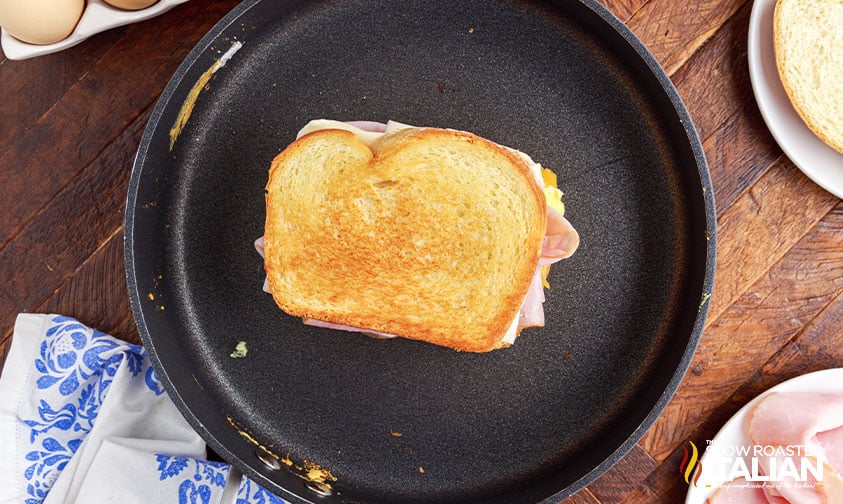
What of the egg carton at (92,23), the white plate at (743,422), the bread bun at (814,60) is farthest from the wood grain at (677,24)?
the egg carton at (92,23)

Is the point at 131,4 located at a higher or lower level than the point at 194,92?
higher

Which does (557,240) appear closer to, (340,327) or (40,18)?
(340,327)

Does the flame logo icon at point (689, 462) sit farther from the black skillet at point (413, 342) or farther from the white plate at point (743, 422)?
the black skillet at point (413, 342)

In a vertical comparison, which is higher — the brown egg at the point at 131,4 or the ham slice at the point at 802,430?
the brown egg at the point at 131,4

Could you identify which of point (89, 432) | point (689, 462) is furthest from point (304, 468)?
point (689, 462)

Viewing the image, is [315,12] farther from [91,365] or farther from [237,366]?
[91,365]

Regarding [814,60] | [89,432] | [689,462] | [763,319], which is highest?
[814,60]
